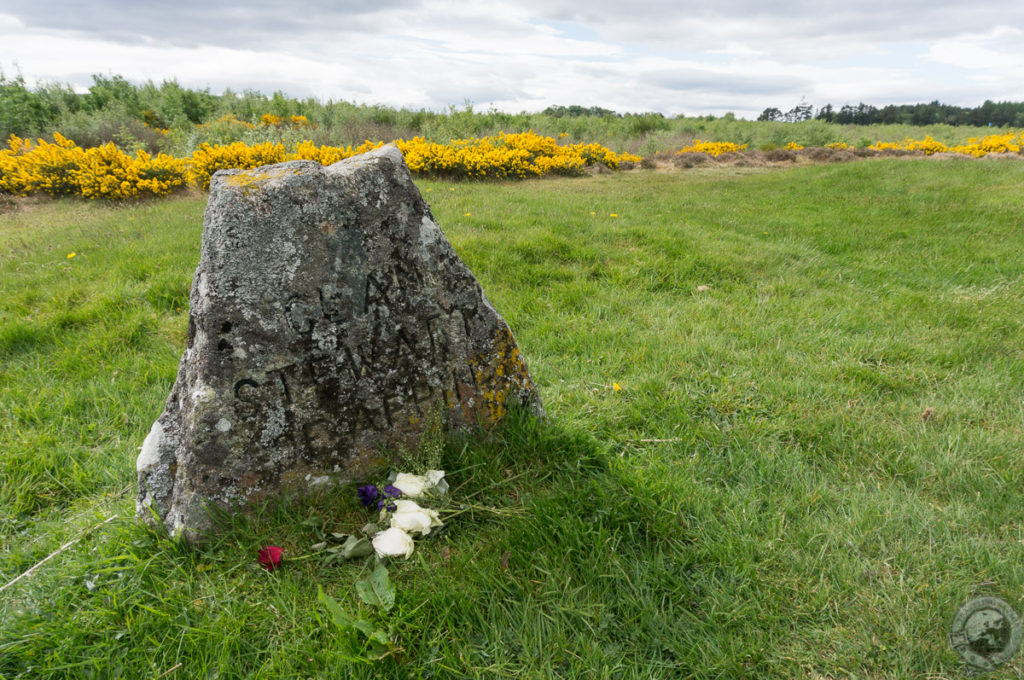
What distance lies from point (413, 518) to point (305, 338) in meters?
0.92

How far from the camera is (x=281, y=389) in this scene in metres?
2.29

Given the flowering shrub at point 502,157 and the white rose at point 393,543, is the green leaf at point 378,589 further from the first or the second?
the flowering shrub at point 502,157

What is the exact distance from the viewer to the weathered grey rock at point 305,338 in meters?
2.20

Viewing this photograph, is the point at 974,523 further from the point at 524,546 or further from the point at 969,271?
the point at 969,271

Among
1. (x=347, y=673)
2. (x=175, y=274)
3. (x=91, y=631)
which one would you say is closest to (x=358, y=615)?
(x=347, y=673)

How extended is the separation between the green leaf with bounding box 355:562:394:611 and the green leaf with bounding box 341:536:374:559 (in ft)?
0.50

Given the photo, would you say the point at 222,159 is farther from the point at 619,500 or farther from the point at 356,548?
the point at 619,500

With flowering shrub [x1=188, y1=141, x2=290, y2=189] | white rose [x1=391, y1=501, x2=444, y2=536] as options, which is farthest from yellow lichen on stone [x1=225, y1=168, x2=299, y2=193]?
flowering shrub [x1=188, y1=141, x2=290, y2=189]

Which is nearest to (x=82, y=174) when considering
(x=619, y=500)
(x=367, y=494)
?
(x=367, y=494)

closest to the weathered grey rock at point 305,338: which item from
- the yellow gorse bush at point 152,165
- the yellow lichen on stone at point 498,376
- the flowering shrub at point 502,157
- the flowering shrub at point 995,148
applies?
the yellow lichen on stone at point 498,376

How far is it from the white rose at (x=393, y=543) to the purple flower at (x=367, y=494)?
0.24 metres

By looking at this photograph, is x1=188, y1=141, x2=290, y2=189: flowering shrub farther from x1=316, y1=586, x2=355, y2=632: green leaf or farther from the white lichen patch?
x1=316, y1=586, x2=355, y2=632: green leaf

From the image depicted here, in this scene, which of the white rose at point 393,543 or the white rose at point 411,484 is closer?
the white rose at point 393,543

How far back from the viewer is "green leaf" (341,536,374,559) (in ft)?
7.15
